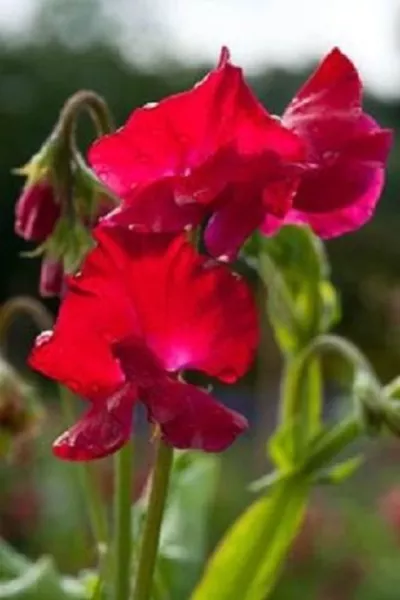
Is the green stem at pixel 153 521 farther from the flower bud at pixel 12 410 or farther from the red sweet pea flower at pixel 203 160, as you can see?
the flower bud at pixel 12 410

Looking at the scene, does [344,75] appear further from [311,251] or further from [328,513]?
[328,513]

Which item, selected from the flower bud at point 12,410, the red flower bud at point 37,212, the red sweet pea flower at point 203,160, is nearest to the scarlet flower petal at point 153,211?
the red sweet pea flower at point 203,160

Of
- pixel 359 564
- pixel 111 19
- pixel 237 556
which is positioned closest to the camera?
pixel 237 556

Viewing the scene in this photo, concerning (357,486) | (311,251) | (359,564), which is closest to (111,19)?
(357,486)

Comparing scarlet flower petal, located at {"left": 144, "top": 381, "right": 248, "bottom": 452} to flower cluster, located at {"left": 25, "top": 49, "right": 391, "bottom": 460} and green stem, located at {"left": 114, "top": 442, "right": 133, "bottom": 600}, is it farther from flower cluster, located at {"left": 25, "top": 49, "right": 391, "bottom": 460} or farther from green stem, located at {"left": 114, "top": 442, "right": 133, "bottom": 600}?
green stem, located at {"left": 114, "top": 442, "right": 133, "bottom": 600}

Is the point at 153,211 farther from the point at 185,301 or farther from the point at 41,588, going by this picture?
the point at 41,588

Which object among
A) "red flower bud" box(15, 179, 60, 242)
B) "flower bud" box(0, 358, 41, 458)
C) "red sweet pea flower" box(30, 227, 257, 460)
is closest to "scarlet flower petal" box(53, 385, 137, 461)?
"red sweet pea flower" box(30, 227, 257, 460)
